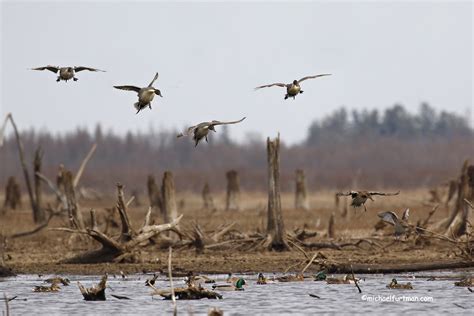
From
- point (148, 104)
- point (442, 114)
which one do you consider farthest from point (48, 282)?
point (442, 114)

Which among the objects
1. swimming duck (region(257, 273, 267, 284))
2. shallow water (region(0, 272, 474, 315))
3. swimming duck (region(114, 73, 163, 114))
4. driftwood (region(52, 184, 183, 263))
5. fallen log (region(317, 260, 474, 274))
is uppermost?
swimming duck (region(114, 73, 163, 114))

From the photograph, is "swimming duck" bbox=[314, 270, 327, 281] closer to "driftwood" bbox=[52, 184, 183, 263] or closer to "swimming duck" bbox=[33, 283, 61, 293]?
"driftwood" bbox=[52, 184, 183, 263]

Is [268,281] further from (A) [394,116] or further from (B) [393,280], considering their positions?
(A) [394,116]

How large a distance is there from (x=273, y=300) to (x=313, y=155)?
69.0 meters

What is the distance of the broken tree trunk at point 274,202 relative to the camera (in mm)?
21953

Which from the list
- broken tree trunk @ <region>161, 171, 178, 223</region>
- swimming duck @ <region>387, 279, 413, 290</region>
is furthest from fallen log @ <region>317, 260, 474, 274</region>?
broken tree trunk @ <region>161, 171, 178, 223</region>

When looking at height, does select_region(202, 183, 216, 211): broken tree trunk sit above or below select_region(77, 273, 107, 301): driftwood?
above

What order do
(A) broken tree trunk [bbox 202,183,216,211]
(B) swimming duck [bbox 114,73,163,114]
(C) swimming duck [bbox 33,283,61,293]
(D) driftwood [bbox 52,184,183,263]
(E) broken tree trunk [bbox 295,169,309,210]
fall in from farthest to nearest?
(A) broken tree trunk [bbox 202,183,216,211] → (E) broken tree trunk [bbox 295,169,309,210] → (D) driftwood [bbox 52,184,183,263] → (C) swimming duck [bbox 33,283,61,293] → (B) swimming duck [bbox 114,73,163,114]

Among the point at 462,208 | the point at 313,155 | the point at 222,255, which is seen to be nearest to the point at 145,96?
the point at 222,255

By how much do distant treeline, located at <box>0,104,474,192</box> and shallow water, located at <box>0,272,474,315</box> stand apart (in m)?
41.7

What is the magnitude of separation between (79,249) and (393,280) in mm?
9005

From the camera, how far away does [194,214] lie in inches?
1485

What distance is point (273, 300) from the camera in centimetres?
1692

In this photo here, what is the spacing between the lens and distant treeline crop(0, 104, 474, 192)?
2685 inches
